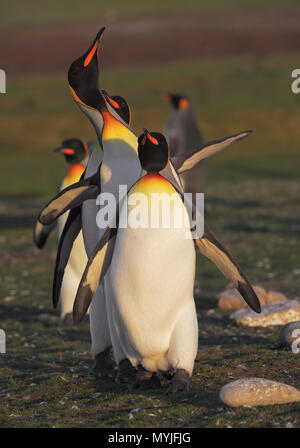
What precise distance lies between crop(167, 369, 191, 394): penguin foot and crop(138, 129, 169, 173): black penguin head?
108cm

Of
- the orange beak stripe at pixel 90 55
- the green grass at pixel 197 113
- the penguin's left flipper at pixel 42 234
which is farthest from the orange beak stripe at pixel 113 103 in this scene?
the green grass at pixel 197 113

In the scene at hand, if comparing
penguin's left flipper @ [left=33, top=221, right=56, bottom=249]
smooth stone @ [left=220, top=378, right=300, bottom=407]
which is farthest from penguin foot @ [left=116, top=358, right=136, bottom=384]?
penguin's left flipper @ [left=33, top=221, right=56, bottom=249]

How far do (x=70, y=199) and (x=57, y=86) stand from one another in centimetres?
3496

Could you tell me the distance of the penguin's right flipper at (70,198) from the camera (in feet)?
14.8

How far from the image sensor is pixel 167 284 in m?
4.11

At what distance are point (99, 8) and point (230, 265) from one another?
6923cm

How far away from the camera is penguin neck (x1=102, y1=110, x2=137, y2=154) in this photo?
456cm

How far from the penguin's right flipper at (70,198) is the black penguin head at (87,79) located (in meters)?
0.46

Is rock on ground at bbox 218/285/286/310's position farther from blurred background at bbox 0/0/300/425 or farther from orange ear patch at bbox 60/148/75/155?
orange ear patch at bbox 60/148/75/155

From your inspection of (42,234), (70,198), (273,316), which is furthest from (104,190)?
(42,234)

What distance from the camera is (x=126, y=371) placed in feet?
14.4

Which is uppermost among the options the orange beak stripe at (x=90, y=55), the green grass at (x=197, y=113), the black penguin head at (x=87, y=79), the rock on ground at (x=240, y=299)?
the green grass at (x=197, y=113)

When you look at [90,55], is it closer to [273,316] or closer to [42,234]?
[273,316]

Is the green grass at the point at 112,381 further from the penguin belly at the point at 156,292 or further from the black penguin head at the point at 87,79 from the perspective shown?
the black penguin head at the point at 87,79
